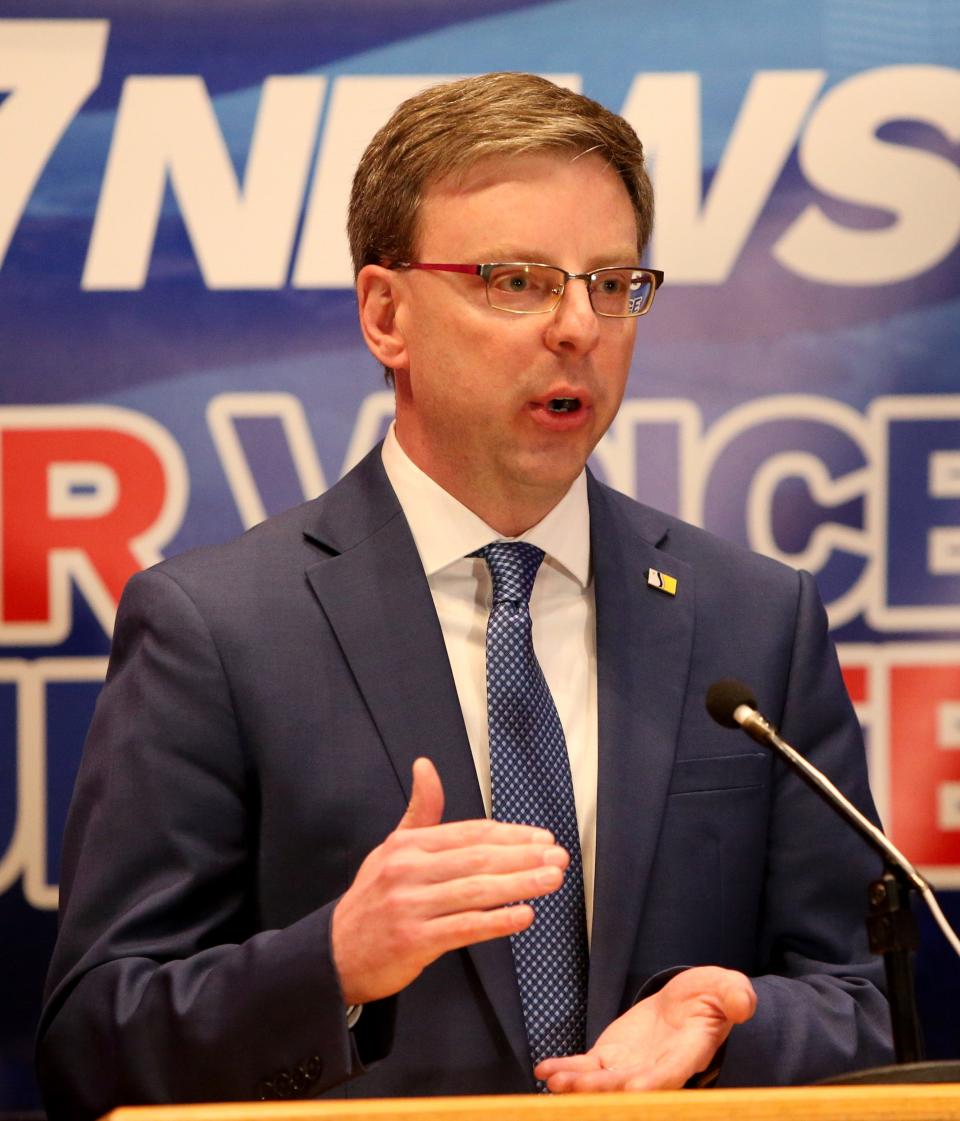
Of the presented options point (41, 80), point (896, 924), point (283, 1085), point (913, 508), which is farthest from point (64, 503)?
point (896, 924)

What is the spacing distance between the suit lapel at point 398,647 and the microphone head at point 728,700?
0.47m

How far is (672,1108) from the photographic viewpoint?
135 cm

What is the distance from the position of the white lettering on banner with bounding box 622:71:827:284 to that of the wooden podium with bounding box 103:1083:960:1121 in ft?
6.75

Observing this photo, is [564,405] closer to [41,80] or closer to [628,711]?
[628,711]

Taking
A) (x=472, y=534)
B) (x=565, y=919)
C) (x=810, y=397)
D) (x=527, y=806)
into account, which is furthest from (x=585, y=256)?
(x=810, y=397)

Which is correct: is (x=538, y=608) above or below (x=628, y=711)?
above

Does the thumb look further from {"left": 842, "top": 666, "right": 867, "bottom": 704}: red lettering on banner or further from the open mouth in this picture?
{"left": 842, "top": 666, "right": 867, "bottom": 704}: red lettering on banner

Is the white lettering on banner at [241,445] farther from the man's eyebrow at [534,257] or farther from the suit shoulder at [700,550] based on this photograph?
the man's eyebrow at [534,257]

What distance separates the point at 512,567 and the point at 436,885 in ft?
2.12

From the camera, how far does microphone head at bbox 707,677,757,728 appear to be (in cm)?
178

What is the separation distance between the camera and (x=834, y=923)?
2.29m

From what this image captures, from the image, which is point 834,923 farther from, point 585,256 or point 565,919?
point 585,256

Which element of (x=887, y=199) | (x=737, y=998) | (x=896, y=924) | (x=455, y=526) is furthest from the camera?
(x=887, y=199)

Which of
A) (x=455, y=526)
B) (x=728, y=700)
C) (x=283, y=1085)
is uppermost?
Answer: (x=455, y=526)
